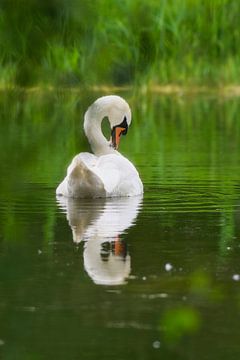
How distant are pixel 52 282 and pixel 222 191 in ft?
17.8

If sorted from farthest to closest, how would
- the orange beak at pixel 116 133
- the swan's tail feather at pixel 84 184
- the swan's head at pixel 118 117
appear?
the orange beak at pixel 116 133
the swan's head at pixel 118 117
the swan's tail feather at pixel 84 184

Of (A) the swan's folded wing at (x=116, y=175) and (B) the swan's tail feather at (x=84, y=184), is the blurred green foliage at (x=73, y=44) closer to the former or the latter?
(B) the swan's tail feather at (x=84, y=184)

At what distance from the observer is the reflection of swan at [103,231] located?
623 centimetres

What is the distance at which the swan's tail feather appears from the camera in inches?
404

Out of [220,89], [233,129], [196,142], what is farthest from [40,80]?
[220,89]

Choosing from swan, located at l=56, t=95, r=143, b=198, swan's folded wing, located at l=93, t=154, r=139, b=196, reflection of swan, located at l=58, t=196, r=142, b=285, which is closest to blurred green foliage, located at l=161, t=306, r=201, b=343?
reflection of swan, located at l=58, t=196, r=142, b=285

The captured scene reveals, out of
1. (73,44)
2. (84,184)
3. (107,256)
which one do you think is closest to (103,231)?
(107,256)

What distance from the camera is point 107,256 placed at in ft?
22.3

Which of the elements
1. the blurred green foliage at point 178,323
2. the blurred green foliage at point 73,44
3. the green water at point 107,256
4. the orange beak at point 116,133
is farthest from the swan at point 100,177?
the blurred green foliage at point 178,323

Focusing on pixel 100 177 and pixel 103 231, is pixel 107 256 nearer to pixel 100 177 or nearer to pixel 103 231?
pixel 103 231

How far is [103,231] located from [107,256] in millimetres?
1261

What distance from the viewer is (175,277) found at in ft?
19.4

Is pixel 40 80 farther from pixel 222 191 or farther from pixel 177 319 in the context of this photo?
pixel 222 191

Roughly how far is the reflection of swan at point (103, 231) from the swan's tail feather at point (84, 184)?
0.08 metres
